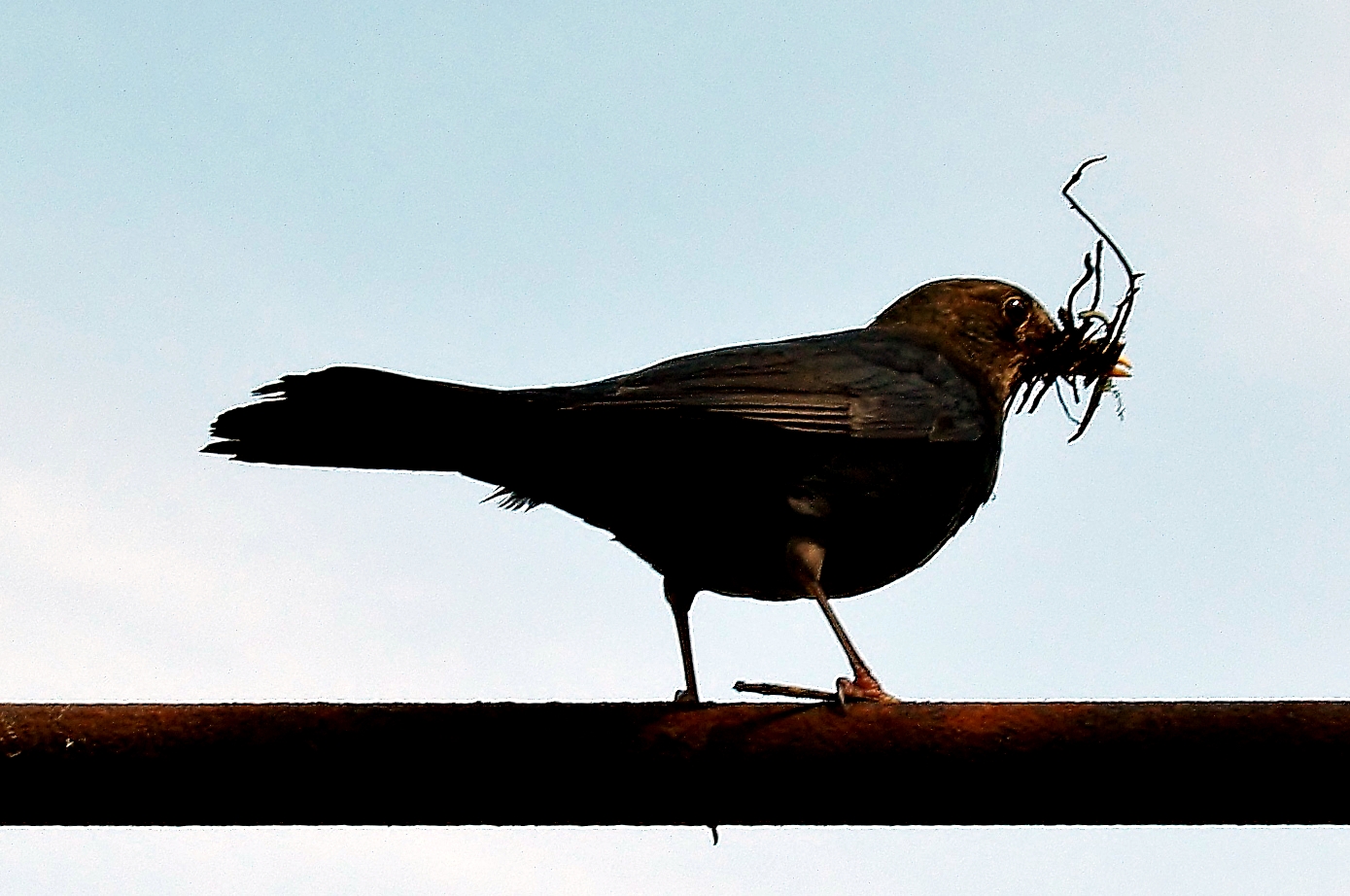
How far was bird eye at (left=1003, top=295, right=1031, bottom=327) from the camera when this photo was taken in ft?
14.0

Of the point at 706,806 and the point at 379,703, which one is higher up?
the point at 379,703

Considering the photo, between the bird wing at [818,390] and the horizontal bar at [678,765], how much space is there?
920 millimetres

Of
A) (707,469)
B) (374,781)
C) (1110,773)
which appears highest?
(707,469)

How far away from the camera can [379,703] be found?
2.41 metres

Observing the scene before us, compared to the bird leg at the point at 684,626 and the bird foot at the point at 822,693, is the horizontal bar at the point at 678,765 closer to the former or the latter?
the bird foot at the point at 822,693

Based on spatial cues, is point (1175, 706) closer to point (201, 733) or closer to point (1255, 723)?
point (1255, 723)

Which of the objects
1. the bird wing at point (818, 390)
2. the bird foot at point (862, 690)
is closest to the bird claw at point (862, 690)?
the bird foot at point (862, 690)

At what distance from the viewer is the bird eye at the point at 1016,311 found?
4.26m

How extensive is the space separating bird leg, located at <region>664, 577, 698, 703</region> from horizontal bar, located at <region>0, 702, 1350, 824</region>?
123cm

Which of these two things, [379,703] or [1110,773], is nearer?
[1110,773]

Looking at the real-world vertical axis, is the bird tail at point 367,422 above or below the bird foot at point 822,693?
above

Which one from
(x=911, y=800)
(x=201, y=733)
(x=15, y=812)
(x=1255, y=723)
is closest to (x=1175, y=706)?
(x=1255, y=723)

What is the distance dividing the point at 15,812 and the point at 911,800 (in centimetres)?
116

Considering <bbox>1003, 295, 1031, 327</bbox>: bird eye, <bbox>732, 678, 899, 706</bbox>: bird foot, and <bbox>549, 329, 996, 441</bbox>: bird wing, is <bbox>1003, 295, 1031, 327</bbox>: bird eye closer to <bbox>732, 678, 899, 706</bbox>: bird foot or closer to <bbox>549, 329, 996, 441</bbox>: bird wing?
<bbox>549, 329, 996, 441</bbox>: bird wing
